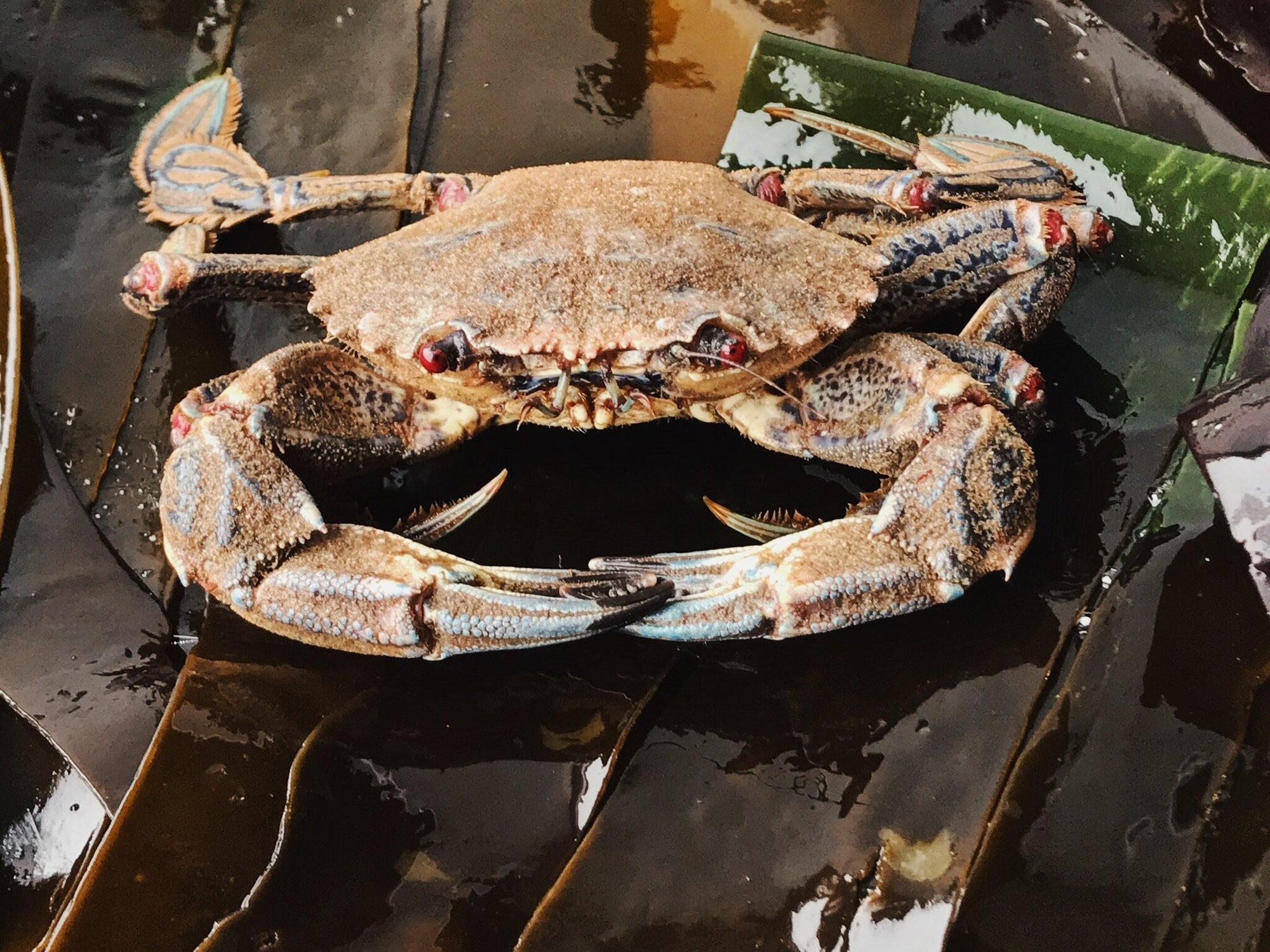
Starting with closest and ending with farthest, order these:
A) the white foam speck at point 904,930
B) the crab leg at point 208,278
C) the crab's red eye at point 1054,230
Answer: the white foam speck at point 904,930, the crab's red eye at point 1054,230, the crab leg at point 208,278

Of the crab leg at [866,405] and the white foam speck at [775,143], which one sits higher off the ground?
the white foam speck at [775,143]

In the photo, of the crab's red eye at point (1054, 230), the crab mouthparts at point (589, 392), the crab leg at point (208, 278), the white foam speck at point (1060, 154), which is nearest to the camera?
the crab mouthparts at point (589, 392)

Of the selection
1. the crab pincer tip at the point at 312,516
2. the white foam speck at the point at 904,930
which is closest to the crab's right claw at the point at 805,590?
the white foam speck at the point at 904,930

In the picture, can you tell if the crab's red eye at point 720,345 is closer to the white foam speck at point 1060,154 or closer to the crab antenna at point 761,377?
the crab antenna at point 761,377

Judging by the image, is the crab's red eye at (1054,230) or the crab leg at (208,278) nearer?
the crab's red eye at (1054,230)

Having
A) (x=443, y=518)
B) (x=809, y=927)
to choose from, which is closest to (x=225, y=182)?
(x=443, y=518)

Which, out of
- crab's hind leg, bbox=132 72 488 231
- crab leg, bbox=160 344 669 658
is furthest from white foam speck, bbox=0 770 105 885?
crab's hind leg, bbox=132 72 488 231

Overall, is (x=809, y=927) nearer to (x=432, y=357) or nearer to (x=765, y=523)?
(x=765, y=523)

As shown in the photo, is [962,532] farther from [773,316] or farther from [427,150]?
[427,150]
